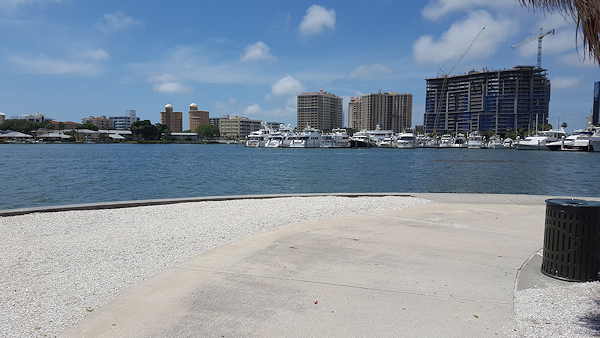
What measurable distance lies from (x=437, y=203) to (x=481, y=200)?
1.37 m

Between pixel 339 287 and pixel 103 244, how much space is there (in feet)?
13.5

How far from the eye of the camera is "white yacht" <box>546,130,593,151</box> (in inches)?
3858

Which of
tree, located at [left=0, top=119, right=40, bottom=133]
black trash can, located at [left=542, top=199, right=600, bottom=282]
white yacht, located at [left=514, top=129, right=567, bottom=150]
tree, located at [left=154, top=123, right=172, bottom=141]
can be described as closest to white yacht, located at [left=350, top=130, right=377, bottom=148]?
white yacht, located at [left=514, top=129, right=567, bottom=150]

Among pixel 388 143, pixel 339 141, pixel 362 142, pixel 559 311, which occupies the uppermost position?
pixel 339 141

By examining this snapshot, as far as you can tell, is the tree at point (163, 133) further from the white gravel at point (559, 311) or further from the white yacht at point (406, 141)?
the white gravel at point (559, 311)

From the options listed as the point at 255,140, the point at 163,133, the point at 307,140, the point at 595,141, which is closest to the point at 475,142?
the point at 595,141

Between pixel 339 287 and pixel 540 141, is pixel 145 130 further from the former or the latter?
pixel 339 287

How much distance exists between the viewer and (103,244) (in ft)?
21.0

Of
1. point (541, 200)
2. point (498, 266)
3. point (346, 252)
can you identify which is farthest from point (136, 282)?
point (541, 200)

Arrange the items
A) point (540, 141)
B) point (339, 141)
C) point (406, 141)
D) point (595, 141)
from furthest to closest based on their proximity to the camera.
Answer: point (406, 141), point (339, 141), point (540, 141), point (595, 141)

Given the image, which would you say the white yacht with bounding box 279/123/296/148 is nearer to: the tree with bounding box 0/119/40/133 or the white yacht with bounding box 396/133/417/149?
the white yacht with bounding box 396/133/417/149

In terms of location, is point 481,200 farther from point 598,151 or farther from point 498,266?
point 598,151

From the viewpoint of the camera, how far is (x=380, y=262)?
5.46 m

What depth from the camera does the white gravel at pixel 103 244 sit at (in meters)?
4.00
